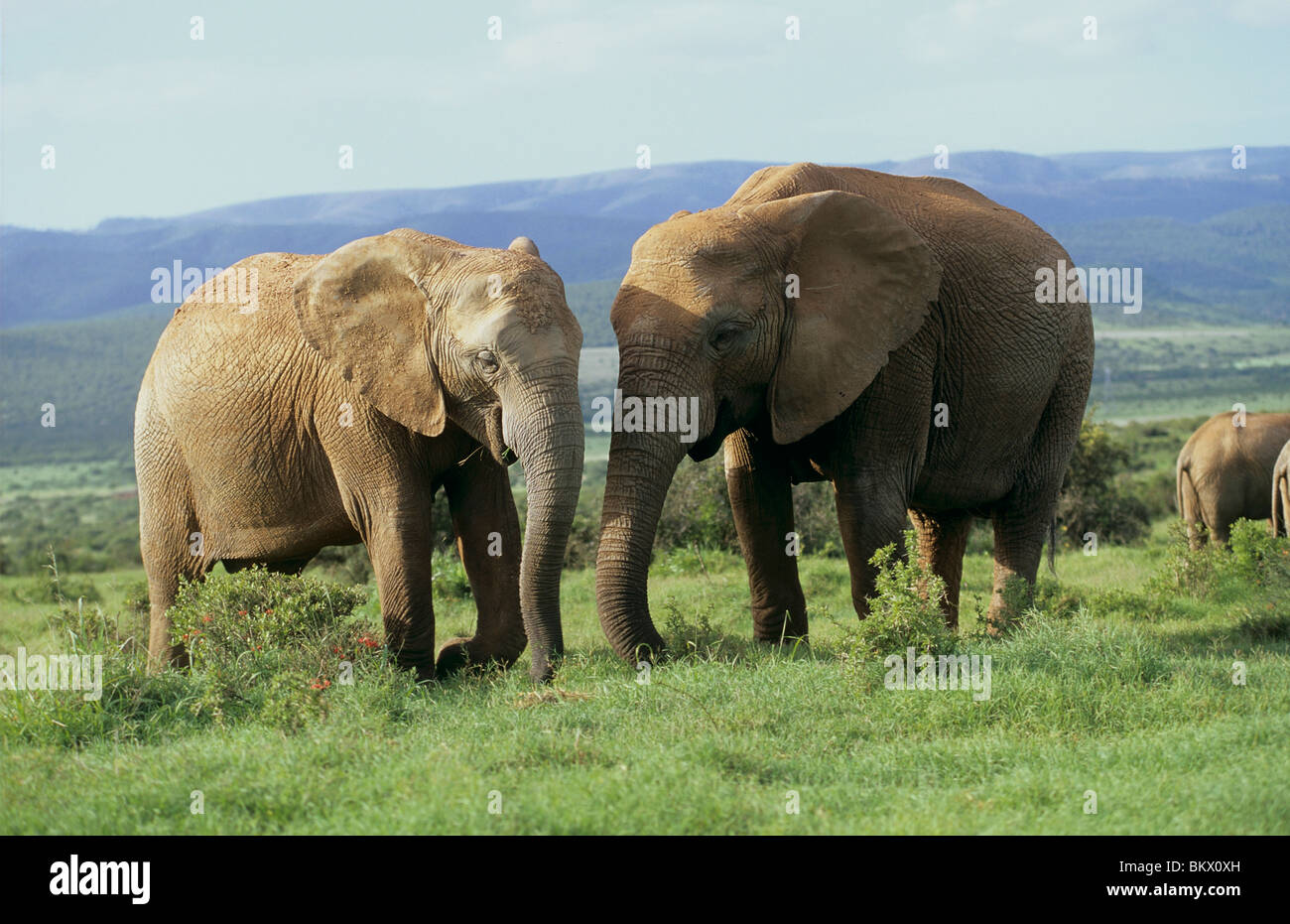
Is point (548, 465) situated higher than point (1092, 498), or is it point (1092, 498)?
point (548, 465)

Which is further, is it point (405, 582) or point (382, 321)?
point (405, 582)

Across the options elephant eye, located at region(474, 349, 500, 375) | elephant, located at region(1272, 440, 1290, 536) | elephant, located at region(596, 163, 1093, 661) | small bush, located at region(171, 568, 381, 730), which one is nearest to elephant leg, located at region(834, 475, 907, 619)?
elephant, located at region(596, 163, 1093, 661)

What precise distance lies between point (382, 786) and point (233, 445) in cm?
407

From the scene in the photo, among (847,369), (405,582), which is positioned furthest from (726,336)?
(405,582)

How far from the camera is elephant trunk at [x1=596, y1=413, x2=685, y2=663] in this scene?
27.2 feet

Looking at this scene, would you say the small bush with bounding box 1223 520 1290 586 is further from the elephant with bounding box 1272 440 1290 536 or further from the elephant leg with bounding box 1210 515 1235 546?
the elephant leg with bounding box 1210 515 1235 546

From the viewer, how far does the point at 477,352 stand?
26.7ft

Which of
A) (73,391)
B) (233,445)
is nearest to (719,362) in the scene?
(233,445)

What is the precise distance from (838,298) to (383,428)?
3.06 meters

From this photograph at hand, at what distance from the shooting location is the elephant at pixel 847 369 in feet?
27.6

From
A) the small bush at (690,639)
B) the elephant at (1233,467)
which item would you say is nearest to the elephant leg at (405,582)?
the small bush at (690,639)

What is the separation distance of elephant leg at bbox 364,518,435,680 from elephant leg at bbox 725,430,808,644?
2406 millimetres

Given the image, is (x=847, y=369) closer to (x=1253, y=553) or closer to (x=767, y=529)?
(x=767, y=529)

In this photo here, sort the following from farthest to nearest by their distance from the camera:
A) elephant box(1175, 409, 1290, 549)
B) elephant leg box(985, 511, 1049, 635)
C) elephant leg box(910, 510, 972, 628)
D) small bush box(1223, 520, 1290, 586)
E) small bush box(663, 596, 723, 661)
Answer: elephant box(1175, 409, 1290, 549)
small bush box(1223, 520, 1290, 586)
elephant leg box(910, 510, 972, 628)
elephant leg box(985, 511, 1049, 635)
small bush box(663, 596, 723, 661)
